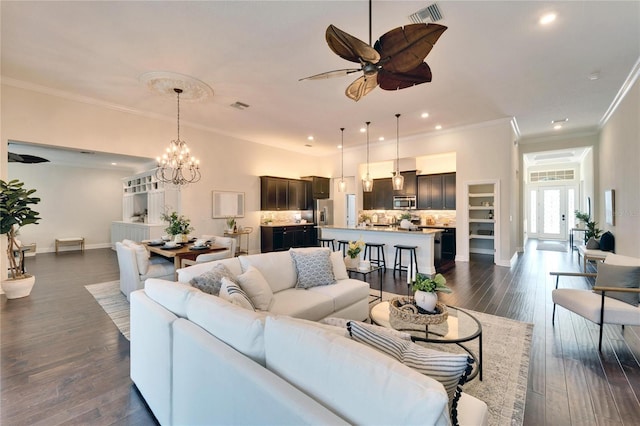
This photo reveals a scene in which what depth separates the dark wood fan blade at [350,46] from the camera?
2.02m

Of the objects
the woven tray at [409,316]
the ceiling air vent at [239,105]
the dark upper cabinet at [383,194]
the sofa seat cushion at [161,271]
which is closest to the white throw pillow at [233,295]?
the woven tray at [409,316]

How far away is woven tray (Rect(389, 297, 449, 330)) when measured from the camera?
2.21m

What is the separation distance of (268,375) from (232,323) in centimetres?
39

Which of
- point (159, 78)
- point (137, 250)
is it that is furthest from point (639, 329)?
point (159, 78)

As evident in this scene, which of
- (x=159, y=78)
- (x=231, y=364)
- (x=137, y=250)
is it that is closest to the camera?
(x=231, y=364)

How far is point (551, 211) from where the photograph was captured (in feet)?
37.6

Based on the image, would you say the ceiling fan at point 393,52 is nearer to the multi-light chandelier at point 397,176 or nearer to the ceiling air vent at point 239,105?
the multi-light chandelier at point 397,176

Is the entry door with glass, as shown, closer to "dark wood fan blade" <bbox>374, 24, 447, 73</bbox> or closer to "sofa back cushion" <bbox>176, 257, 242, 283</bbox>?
"dark wood fan blade" <bbox>374, 24, 447, 73</bbox>

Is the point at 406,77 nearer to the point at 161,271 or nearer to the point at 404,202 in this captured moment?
the point at 161,271

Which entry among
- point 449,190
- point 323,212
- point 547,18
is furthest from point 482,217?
point 547,18

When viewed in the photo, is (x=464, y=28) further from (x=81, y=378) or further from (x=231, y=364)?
(x=81, y=378)

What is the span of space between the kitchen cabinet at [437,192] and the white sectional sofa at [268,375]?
7.54m

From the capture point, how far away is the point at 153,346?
73.4 inches

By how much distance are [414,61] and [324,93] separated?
2939 mm
